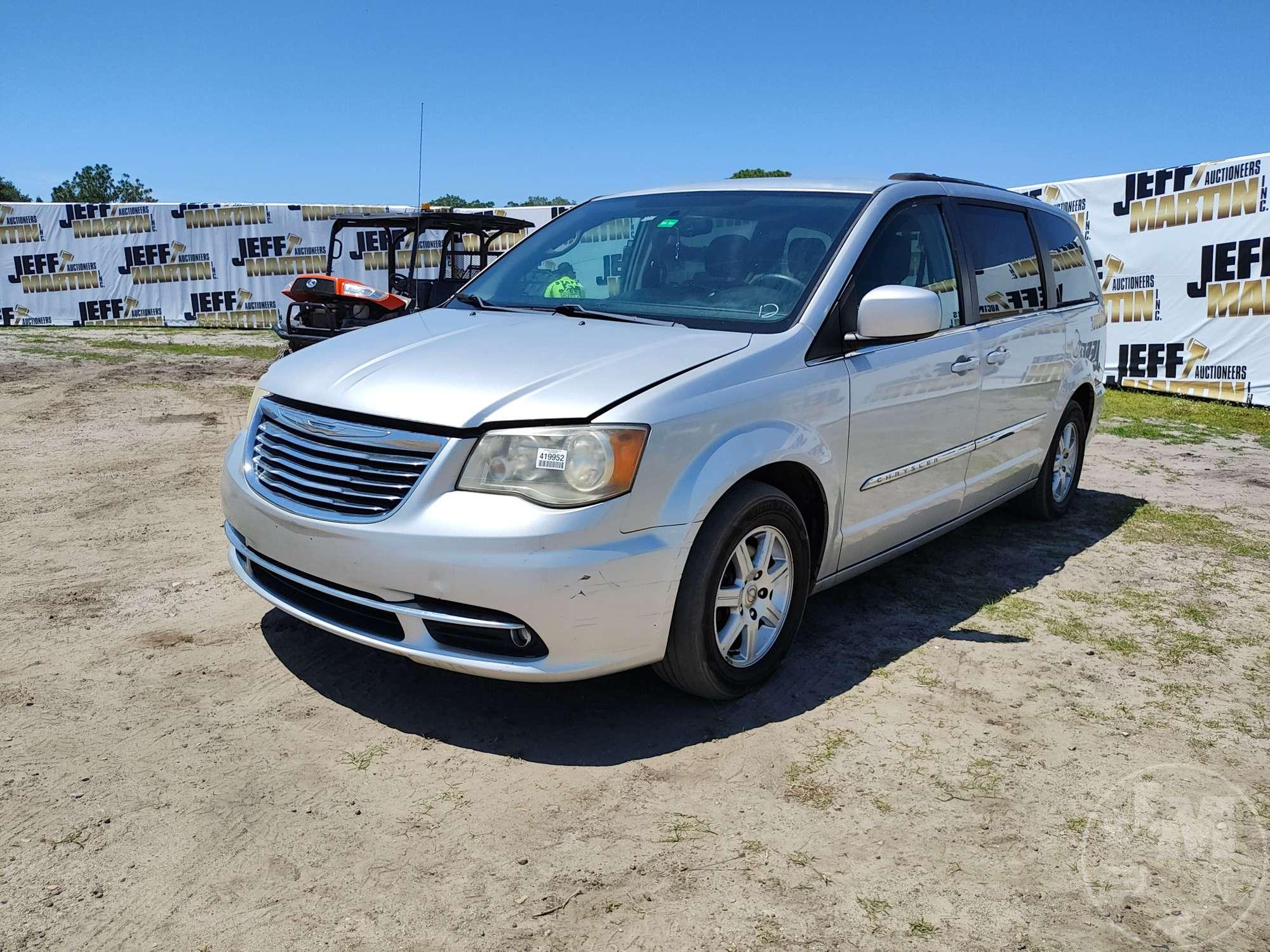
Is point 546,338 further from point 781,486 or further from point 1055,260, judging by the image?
point 1055,260

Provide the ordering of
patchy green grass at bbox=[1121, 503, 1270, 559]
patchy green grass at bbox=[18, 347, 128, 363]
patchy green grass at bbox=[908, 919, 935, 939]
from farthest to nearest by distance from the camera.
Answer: patchy green grass at bbox=[18, 347, 128, 363], patchy green grass at bbox=[1121, 503, 1270, 559], patchy green grass at bbox=[908, 919, 935, 939]

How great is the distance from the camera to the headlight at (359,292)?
472 inches

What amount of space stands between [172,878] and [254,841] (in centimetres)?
22

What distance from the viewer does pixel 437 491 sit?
2920 mm

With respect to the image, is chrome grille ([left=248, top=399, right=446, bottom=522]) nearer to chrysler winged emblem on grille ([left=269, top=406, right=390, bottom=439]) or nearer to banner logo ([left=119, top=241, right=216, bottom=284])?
chrysler winged emblem on grille ([left=269, top=406, right=390, bottom=439])

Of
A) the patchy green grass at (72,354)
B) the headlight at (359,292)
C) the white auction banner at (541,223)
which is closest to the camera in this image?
the white auction banner at (541,223)

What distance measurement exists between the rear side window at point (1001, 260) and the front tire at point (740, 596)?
1808 mm

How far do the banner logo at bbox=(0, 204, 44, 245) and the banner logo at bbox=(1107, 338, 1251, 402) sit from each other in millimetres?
20248

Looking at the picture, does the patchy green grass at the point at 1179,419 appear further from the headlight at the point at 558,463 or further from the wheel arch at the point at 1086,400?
the headlight at the point at 558,463

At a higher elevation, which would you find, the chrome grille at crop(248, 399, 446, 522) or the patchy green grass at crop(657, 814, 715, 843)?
the chrome grille at crop(248, 399, 446, 522)

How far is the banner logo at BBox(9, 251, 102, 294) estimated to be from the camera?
67.6 ft

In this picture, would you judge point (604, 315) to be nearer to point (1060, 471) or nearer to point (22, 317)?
point (1060, 471)

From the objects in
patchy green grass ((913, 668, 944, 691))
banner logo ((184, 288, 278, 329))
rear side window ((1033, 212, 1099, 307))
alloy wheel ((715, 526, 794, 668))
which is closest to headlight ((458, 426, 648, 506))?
alloy wheel ((715, 526, 794, 668))

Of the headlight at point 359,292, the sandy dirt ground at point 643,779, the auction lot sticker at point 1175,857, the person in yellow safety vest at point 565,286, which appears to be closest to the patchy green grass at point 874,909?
Answer: the sandy dirt ground at point 643,779
